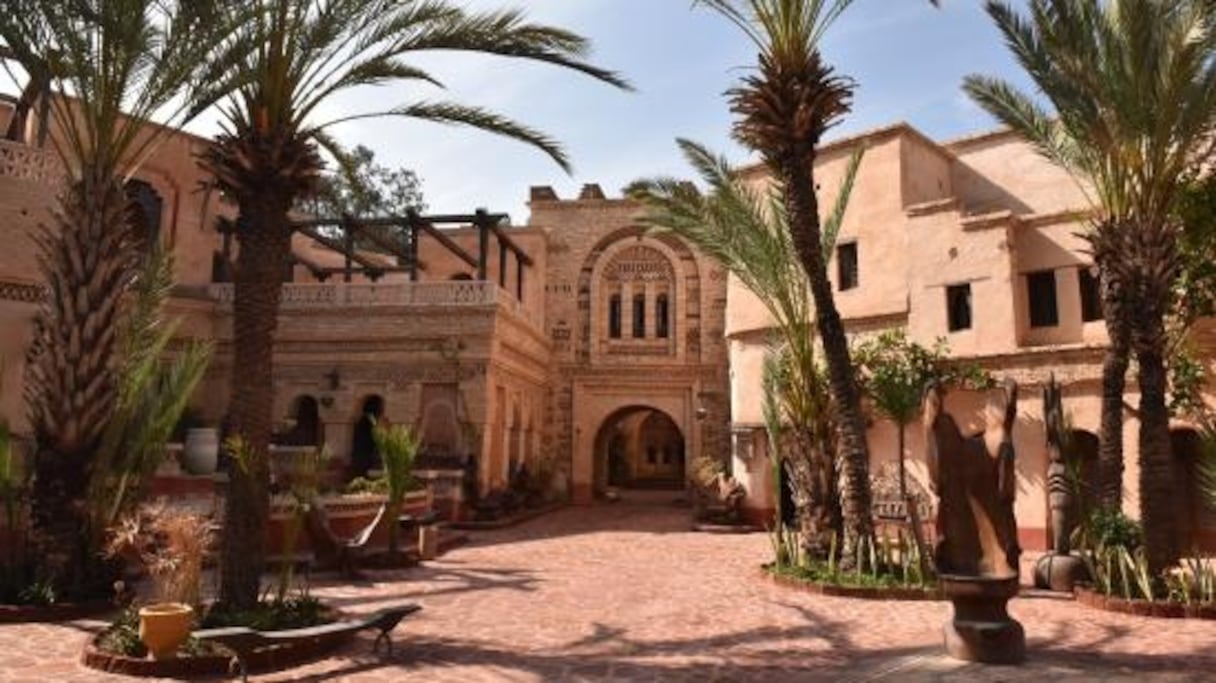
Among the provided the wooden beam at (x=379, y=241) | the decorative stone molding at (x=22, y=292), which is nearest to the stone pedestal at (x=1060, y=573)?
the decorative stone molding at (x=22, y=292)

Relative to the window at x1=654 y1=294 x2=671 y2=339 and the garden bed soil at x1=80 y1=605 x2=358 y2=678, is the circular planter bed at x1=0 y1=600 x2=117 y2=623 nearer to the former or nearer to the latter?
the garden bed soil at x1=80 y1=605 x2=358 y2=678

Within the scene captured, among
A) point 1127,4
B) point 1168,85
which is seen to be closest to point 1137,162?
point 1168,85

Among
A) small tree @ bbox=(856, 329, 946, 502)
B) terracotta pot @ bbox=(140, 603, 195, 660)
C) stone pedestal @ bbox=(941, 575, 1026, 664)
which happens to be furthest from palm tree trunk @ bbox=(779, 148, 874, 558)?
terracotta pot @ bbox=(140, 603, 195, 660)

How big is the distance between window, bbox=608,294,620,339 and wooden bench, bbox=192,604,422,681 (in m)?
21.2

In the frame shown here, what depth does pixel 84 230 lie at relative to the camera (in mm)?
9719

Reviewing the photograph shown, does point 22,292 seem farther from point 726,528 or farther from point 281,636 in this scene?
point 726,528

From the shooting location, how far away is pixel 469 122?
32.8ft

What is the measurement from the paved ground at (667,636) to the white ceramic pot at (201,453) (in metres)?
6.48

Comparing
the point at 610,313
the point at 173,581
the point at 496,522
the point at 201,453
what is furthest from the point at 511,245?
the point at 173,581

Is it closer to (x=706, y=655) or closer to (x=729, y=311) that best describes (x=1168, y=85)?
(x=706, y=655)

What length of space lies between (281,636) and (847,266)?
613 inches

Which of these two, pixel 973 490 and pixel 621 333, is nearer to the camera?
pixel 973 490

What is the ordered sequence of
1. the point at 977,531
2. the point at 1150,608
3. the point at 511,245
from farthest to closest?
the point at 511,245
the point at 1150,608
the point at 977,531

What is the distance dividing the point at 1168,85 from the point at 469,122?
8123 millimetres
